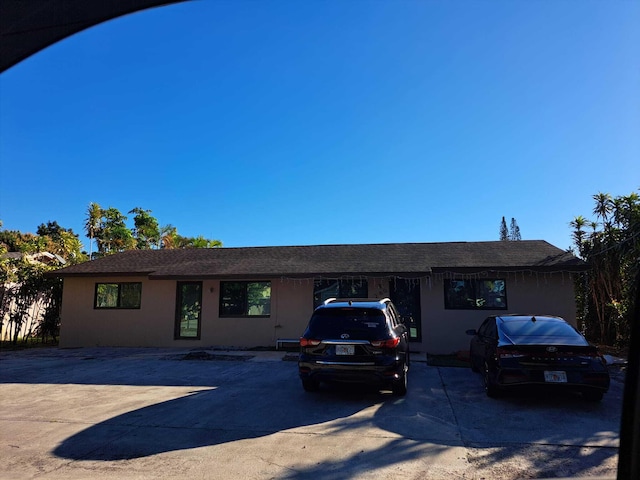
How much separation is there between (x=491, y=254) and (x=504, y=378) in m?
8.80

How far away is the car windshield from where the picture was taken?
6.96 m

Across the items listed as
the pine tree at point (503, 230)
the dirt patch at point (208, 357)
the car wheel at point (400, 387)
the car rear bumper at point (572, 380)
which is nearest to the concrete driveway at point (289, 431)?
the car wheel at point (400, 387)

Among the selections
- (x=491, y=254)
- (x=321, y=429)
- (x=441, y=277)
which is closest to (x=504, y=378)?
(x=321, y=429)

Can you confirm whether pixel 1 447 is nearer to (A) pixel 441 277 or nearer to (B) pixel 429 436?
(B) pixel 429 436

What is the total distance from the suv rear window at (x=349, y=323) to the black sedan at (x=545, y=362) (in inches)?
81.4

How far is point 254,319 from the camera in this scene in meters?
15.0

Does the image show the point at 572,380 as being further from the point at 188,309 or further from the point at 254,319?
the point at 188,309

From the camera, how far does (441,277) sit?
13.9 m

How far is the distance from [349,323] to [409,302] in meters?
7.33

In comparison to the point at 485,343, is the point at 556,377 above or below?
below

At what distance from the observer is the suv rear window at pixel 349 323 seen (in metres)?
7.27

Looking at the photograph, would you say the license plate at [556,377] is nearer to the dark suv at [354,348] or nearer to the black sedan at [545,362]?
the black sedan at [545,362]

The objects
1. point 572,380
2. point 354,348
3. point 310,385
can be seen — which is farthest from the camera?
point 310,385

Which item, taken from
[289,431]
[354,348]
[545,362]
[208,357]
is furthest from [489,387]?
[208,357]
